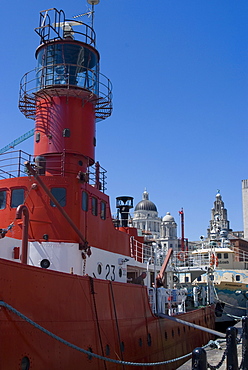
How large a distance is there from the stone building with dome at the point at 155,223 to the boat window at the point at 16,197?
137 meters

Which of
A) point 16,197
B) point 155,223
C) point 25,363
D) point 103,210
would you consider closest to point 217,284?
point 103,210

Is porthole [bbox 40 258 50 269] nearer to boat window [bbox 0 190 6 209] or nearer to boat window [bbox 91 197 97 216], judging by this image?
boat window [bbox 0 190 6 209]

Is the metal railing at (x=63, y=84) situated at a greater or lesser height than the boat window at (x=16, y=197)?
greater

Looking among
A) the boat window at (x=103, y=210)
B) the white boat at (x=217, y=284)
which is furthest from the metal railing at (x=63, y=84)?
the white boat at (x=217, y=284)

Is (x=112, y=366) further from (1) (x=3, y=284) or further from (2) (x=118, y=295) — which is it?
(1) (x=3, y=284)

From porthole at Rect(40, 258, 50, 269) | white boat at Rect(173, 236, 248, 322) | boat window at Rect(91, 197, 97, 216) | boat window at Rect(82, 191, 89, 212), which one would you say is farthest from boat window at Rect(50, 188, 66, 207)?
white boat at Rect(173, 236, 248, 322)

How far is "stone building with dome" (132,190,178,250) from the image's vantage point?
503 ft

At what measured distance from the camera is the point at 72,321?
11.4 metres

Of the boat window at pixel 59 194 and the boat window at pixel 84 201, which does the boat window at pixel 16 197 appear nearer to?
the boat window at pixel 59 194

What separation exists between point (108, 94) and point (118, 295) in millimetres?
8719

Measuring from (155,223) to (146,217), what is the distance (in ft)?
12.7

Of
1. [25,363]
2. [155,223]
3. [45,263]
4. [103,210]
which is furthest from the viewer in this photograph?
[155,223]

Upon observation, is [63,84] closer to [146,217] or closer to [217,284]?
[217,284]

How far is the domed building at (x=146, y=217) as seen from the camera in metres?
153
